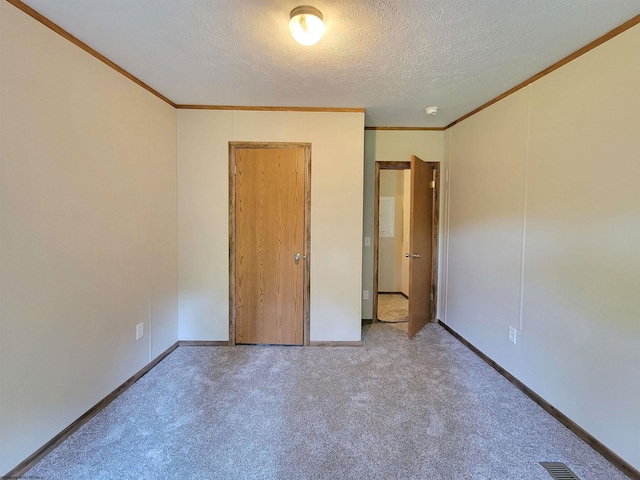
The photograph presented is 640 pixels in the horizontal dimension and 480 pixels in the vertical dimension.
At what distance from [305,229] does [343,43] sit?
5.35 ft

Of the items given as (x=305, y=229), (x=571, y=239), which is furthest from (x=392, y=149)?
(x=571, y=239)

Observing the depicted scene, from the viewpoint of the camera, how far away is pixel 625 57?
1.53m

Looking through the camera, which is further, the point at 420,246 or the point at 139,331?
the point at 420,246

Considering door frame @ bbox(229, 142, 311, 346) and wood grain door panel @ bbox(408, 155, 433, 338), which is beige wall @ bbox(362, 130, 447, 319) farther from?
door frame @ bbox(229, 142, 311, 346)

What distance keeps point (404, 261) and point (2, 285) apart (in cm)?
500

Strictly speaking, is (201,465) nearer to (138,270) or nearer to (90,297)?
(90,297)

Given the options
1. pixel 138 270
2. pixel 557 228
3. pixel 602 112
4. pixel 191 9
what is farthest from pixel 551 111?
pixel 138 270

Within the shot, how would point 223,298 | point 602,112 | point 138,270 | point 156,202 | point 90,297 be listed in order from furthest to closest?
1. point 223,298
2. point 156,202
3. point 138,270
4. point 90,297
5. point 602,112

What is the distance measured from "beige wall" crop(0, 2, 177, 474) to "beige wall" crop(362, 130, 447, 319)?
2324mm

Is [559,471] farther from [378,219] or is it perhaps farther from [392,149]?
[392,149]

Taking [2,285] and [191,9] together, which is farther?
[191,9]

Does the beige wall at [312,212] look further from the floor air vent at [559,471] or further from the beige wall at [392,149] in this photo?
the floor air vent at [559,471]

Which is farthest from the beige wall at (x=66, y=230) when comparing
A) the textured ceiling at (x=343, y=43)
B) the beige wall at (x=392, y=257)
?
the beige wall at (x=392, y=257)

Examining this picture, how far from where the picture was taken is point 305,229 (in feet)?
9.57
